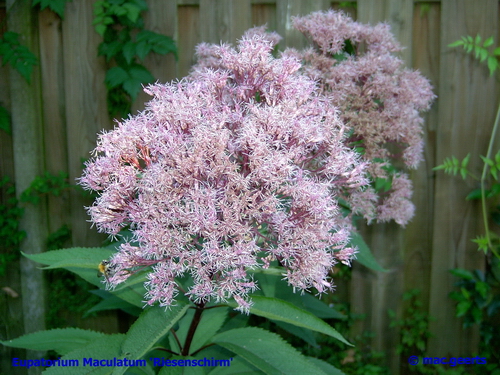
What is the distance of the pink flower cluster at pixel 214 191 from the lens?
1.15 meters

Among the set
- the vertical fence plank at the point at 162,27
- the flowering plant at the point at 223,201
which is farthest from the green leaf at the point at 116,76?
the flowering plant at the point at 223,201

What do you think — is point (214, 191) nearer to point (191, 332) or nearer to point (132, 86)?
point (191, 332)

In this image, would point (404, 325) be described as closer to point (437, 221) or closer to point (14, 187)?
point (437, 221)

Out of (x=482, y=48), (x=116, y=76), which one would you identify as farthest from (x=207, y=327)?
(x=482, y=48)

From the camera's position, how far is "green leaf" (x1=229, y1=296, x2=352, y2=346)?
124 centimetres

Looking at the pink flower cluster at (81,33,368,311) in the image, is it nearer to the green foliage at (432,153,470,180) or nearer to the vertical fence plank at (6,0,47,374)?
the green foliage at (432,153,470,180)

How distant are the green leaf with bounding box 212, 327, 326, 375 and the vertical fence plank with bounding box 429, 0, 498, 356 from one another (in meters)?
1.92

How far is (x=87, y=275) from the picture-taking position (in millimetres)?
1553

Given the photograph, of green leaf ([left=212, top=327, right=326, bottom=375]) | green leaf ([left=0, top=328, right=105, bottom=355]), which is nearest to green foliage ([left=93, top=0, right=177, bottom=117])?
green leaf ([left=0, top=328, right=105, bottom=355])

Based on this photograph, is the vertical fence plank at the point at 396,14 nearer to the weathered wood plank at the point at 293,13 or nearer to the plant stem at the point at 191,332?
the weathered wood plank at the point at 293,13

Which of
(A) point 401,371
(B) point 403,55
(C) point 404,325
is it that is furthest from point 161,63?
(A) point 401,371

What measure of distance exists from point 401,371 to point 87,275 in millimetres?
2505

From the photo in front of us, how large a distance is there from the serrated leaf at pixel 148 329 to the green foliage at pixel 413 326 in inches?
87.7

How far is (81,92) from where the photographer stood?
2963 mm
